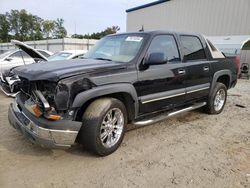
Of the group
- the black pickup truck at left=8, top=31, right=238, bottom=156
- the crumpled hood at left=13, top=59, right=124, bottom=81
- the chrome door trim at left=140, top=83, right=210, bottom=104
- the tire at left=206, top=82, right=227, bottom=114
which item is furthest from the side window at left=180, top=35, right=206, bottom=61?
the crumpled hood at left=13, top=59, right=124, bottom=81

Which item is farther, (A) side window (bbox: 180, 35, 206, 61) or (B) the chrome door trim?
(A) side window (bbox: 180, 35, 206, 61)

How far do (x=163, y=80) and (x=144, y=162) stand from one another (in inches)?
56.7

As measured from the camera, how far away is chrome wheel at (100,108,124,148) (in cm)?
352

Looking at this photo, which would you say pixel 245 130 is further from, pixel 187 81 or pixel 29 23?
pixel 29 23

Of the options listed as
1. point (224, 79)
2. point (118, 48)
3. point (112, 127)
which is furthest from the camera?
point (224, 79)

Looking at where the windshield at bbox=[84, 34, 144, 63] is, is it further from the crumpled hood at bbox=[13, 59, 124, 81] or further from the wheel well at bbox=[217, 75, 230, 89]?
the wheel well at bbox=[217, 75, 230, 89]

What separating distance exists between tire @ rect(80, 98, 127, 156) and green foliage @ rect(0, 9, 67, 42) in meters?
65.8

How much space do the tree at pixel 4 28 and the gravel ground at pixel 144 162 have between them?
65301mm

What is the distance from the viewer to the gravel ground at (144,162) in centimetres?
296

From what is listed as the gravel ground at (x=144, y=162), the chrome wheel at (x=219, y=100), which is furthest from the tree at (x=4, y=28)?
the chrome wheel at (x=219, y=100)

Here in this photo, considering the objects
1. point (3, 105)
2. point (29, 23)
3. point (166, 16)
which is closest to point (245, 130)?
point (3, 105)

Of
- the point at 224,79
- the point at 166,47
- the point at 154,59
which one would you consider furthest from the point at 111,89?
the point at 224,79

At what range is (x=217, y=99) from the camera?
597cm

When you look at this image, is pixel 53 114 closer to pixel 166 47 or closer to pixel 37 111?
pixel 37 111
